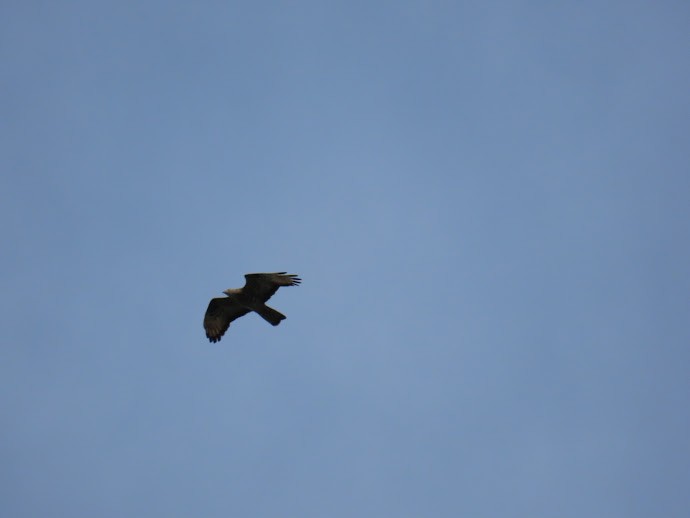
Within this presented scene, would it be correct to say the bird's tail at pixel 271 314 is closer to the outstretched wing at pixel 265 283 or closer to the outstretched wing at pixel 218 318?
the outstretched wing at pixel 265 283

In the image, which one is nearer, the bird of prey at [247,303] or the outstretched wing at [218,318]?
the bird of prey at [247,303]

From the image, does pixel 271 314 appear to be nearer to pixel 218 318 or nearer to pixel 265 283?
pixel 265 283

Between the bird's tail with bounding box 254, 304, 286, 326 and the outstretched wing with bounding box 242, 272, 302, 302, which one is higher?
the outstretched wing with bounding box 242, 272, 302, 302

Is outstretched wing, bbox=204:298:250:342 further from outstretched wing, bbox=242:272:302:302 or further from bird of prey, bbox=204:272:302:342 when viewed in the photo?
outstretched wing, bbox=242:272:302:302

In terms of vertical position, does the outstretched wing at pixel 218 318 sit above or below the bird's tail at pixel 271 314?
above

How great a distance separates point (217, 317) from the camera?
22.5m

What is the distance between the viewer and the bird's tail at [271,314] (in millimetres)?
21139

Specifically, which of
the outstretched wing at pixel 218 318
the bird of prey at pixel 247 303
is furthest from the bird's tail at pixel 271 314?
the outstretched wing at pixel 218 318

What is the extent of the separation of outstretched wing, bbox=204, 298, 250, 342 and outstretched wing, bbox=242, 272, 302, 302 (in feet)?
4.60

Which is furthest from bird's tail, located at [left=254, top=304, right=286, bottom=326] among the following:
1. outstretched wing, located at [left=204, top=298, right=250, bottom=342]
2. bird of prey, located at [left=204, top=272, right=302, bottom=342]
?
outstretched wing, located at [left=204, top=298, right=250, bottom=342]

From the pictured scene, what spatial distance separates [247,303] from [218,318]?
1467 mm

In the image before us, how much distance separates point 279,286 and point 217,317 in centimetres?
266

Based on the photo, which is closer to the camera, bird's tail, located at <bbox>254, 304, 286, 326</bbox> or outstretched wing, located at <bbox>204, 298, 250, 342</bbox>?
bird's tail, located at <bbox>254, 304, 286, 326</bbox>

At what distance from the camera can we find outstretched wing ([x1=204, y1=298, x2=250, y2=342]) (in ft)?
73.4
